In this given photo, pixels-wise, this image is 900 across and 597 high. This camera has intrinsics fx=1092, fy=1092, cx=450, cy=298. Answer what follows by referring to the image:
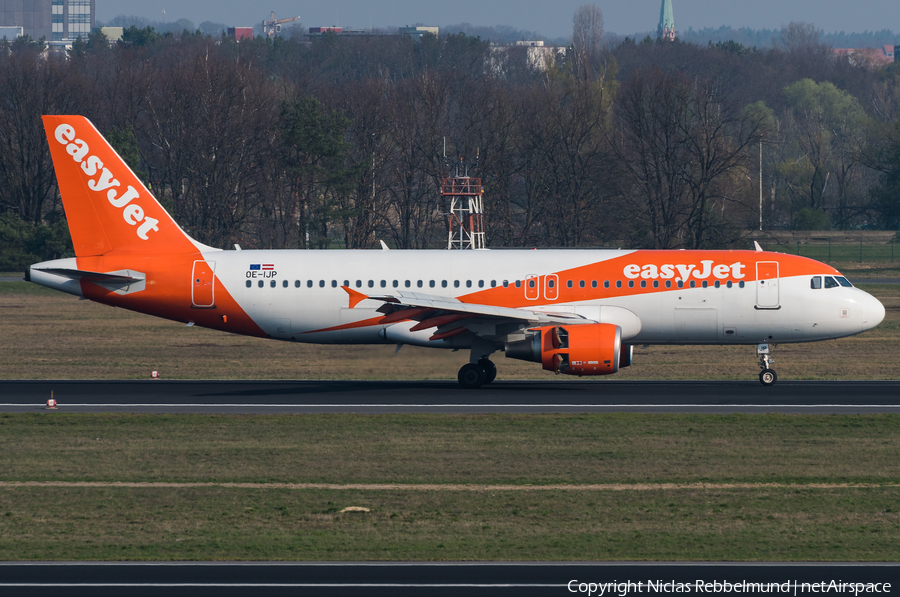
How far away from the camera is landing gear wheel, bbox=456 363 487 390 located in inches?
1296

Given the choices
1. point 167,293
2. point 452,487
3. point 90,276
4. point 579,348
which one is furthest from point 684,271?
point 90,276

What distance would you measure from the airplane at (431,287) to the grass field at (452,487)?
19.8 feet

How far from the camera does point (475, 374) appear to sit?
32906mm

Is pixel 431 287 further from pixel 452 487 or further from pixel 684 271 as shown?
pixel 452 487

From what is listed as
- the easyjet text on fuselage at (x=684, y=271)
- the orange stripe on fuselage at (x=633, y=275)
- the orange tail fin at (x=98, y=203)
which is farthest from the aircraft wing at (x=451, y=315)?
the orange tail fin at (x=98, y=203)

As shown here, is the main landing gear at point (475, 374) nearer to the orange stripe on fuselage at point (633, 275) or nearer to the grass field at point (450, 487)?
the grass field at point (450, 487)

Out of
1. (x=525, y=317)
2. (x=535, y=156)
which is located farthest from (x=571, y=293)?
(x=535, y=156)

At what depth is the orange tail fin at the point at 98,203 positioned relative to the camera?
34.2m

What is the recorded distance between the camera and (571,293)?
32.9m

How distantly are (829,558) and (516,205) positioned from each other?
3333 inches

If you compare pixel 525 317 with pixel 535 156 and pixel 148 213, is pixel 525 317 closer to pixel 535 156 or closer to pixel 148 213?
pixel 148 213

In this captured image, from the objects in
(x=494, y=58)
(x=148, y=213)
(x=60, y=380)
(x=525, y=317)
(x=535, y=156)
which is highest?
(x=494, y=58)

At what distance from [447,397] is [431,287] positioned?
3945mm

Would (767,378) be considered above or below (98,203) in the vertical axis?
below
